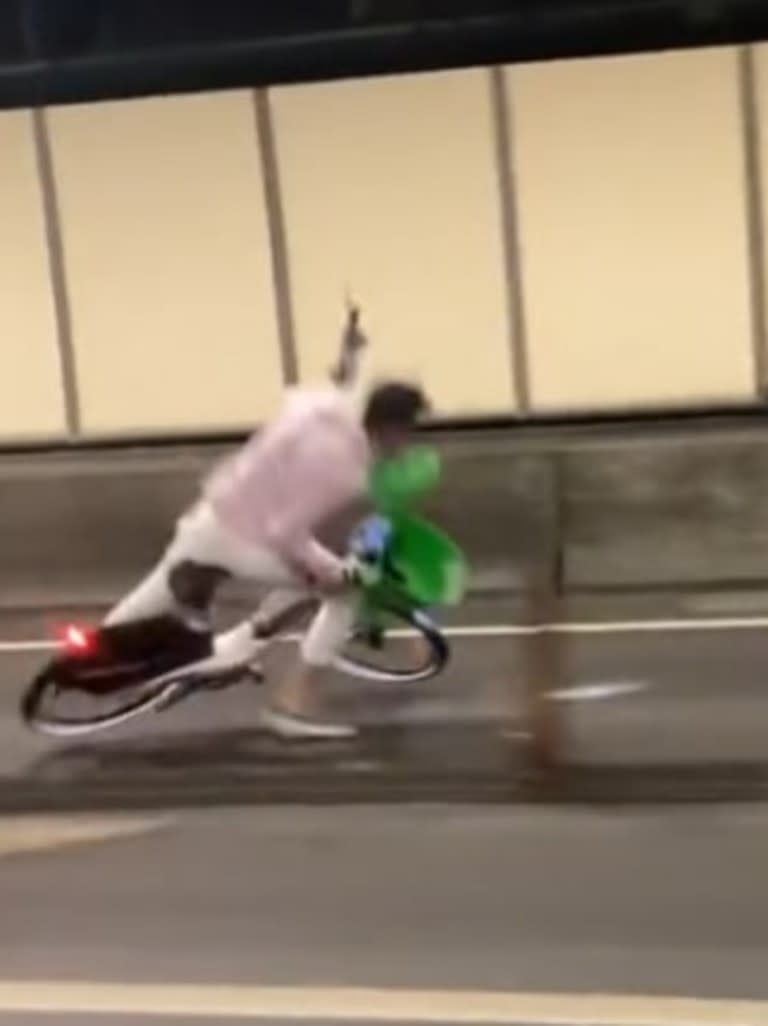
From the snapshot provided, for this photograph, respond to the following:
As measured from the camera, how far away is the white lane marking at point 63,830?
274 centimetres

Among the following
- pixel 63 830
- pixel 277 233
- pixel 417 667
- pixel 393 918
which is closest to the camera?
pixel 393 918

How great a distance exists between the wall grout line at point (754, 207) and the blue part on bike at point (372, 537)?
119 cm

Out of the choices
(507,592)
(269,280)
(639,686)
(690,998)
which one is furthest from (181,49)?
(690,998)

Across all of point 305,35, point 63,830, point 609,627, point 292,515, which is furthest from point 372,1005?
point 305,35

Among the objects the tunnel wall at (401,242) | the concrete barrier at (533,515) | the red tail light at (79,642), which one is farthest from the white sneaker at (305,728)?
the tunnel wall at (401,242)

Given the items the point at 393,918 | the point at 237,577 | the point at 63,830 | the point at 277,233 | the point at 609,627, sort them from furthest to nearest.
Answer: the point at 277,233, the point at 609,627, the point at 237,577, the point at 63,830, the point at 393,918

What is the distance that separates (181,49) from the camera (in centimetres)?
354

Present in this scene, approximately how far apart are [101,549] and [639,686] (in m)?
1.06

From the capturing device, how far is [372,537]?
2.86 meters

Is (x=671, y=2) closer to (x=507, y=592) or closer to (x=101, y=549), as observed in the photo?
(x=507, y=592)

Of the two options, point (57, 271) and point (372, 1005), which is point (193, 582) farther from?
point (57, 271)

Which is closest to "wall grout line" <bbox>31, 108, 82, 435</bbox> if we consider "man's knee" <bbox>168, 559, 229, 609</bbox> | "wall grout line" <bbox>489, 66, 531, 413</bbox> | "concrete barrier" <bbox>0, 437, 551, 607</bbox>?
"concrete barrier" <bbox>0, 437, 551, 607</bbox>

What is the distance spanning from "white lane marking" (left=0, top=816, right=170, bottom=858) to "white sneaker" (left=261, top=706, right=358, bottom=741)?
9.8 inches

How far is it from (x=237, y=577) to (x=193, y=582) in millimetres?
63
